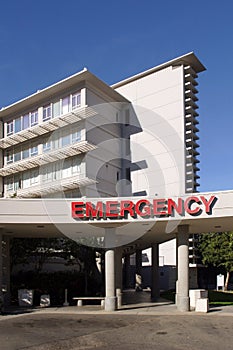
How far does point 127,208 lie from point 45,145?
3234cm

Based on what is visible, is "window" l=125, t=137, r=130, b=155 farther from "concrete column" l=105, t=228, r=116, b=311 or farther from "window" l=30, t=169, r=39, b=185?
"concrete column" l=105, t=228, r=116, b=311

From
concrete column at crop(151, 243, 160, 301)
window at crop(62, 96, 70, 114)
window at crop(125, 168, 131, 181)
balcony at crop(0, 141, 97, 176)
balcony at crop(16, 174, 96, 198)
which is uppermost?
window at crop(62, 96, 70, 114)

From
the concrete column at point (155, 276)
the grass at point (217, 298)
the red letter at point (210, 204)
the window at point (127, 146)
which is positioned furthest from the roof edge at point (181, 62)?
the red letter at point (210, 204)

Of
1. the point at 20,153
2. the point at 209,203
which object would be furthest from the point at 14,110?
the point at 209,203

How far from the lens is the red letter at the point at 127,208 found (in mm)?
23812

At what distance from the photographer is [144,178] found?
56.8 metres

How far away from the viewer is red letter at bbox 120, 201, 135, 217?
23812 millimetres

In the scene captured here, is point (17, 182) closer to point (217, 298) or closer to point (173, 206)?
point (217, 298)

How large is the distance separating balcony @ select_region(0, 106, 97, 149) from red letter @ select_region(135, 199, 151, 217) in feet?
87.1

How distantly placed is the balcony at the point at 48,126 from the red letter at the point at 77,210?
2578 centimetres

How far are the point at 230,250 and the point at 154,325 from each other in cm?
3184

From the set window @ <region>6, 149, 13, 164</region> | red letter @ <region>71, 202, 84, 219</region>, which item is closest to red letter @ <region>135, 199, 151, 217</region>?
red letter @ <region>71, 202, 84, 219</region>

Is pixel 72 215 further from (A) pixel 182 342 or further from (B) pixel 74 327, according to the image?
(A) pixel 182 342

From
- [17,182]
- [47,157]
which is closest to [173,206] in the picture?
[47,157]
